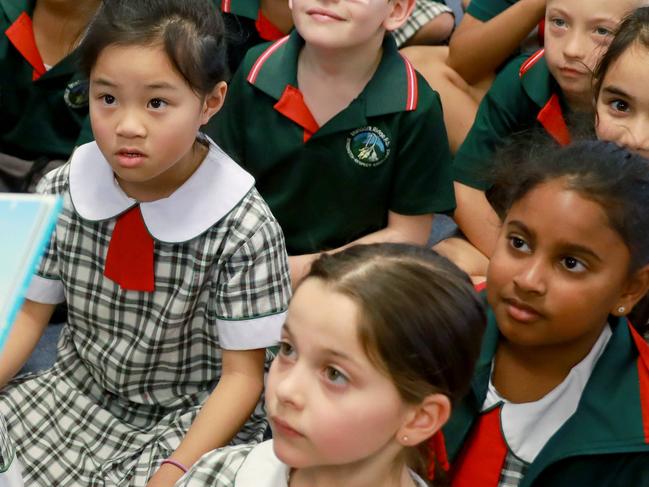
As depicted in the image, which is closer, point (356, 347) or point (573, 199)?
point (356, 347)

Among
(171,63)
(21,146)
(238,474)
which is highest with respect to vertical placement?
(171,63)

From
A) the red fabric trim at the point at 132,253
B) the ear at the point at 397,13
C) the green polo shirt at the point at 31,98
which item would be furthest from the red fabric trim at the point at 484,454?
the green polo shirt at the point at 31,98

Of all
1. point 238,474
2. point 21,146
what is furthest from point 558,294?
point 21,146

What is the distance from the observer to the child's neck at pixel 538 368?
1.15 meters

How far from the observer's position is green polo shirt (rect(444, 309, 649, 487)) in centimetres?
108

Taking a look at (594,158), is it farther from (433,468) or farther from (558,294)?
(433,468)

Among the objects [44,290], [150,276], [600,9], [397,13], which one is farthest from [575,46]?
[44,290]

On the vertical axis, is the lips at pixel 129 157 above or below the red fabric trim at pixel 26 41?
above

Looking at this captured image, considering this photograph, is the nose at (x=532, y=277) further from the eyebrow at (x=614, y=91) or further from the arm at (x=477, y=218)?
the arm at (x=477, y=218)

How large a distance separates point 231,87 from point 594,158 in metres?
0.66

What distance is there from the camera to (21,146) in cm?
180

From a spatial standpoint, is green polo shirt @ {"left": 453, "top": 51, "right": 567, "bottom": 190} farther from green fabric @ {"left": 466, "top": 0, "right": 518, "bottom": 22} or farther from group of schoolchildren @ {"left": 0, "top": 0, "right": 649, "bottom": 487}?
green fabric @ {"left": 466, "top": 0, "right": 518, "bottom": 22}

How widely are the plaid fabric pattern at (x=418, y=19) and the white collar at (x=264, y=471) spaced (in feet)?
4.29

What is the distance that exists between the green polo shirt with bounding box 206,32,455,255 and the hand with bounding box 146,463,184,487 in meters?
0.54
